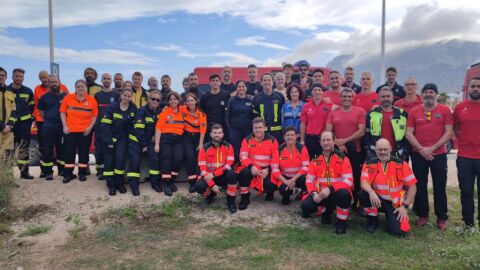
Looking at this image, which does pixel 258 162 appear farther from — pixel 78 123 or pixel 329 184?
pixel 78 123

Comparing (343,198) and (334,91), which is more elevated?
(334,91)

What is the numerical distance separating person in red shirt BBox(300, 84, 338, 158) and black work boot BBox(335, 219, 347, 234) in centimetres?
141

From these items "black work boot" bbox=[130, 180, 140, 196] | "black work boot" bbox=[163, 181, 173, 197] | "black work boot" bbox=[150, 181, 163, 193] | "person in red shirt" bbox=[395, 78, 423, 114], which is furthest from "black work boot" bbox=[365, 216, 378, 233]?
"black work boot" bbox=[130, 180, 140, 196]

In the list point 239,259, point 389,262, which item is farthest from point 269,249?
point 389,262

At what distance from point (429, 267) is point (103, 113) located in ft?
19.3

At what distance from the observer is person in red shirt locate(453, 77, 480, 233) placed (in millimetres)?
5141

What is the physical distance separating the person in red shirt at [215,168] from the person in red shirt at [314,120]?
1281mm

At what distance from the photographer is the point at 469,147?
5.20m

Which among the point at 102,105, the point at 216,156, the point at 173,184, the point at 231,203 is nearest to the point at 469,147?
the point at 231,203

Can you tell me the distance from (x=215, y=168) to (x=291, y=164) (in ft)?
4.15

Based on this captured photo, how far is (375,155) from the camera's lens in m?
5.65

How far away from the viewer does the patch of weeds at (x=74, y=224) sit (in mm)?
5391

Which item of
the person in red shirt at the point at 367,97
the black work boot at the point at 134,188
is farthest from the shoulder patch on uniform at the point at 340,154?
the black work boot at the point at 134,188

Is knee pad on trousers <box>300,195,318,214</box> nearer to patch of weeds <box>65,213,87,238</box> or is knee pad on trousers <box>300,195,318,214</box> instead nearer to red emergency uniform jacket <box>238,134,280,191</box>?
red emergency uniform jacket <box>238,134,280,191</box>
